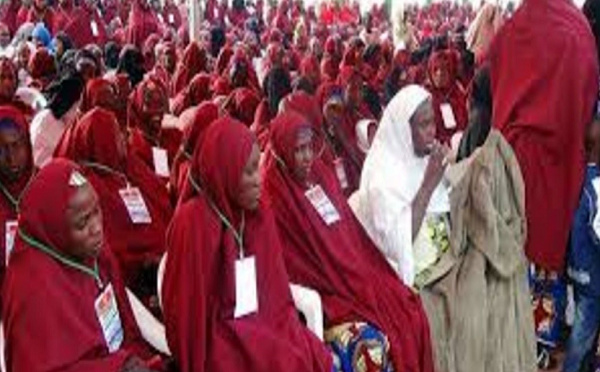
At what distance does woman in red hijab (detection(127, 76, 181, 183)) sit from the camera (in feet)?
15.4

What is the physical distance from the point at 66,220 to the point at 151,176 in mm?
1745

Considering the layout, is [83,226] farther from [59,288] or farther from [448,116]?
[448,116]

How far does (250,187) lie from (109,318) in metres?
0.66

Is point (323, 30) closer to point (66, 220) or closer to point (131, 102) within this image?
point (131, 102)

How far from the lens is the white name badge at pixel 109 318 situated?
8.45ft

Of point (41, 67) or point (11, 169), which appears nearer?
point (11, 169)

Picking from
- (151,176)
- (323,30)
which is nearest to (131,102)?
(151,176)

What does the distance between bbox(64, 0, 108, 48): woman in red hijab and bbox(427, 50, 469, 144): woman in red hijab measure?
213 inches

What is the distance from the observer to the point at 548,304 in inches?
187

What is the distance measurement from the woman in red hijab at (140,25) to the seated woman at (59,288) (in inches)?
382

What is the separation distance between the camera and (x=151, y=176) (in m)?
4.21

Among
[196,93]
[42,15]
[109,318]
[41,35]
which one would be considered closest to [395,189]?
[109,318]

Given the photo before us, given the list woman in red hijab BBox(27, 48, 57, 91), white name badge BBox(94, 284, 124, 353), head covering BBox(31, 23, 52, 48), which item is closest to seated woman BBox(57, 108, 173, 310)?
white name badge BBox(94, 284, 124, 353)

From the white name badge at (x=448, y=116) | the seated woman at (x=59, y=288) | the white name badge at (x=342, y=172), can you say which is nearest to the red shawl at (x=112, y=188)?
the seated woman at (x=59, y=288)
